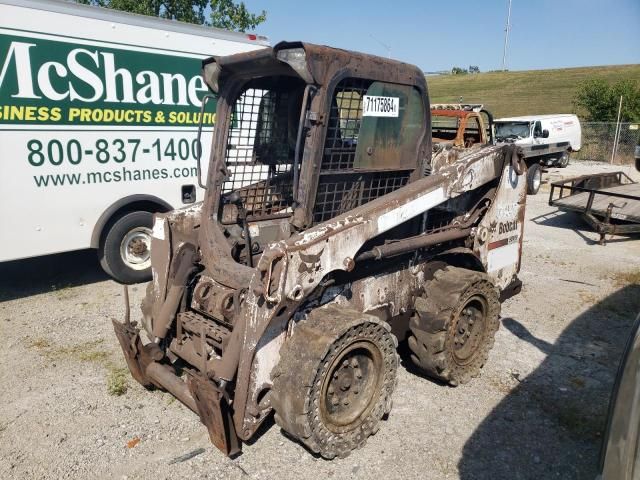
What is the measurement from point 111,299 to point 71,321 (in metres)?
0.64

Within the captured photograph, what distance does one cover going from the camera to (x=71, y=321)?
17.7ft

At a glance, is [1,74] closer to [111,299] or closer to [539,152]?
[111,299]

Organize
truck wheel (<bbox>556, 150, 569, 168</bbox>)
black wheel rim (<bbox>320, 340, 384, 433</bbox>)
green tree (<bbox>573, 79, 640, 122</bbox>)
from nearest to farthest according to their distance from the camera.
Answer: black wheel rim (<bbox>320, 340, 384, 433</bbox>) < truck wheel (<bbox>556, 150, 569, 168</bbox>) < green tree (<bbox>573, 79, 640, 122</bbox>)

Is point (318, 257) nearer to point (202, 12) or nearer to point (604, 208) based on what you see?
point (604, 208)

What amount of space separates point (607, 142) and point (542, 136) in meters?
7.70

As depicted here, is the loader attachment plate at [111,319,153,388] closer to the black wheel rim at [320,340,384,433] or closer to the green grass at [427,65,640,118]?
the black wheel rim at [320,340,384,433]

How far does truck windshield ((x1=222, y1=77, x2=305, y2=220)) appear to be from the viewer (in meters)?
3.93

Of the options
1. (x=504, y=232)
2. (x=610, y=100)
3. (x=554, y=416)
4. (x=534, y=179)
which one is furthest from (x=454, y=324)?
(x=610, y=100)

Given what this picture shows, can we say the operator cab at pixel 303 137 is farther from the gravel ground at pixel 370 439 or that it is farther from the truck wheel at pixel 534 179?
the truck wheel at pixel 534 179

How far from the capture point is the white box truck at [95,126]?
5312 mm

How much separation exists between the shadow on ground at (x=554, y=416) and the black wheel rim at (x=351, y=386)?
2.32 feet

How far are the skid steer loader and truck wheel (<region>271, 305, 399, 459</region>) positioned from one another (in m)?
0.01

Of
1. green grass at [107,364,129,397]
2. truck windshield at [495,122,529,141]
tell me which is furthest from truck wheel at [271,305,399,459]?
truck windshield at [495,122,529,141]

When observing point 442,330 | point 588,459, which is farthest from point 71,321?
point 588,459
